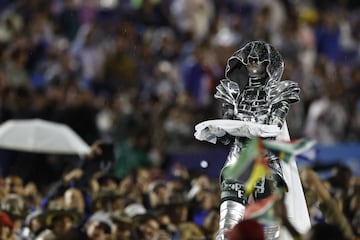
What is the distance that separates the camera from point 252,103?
44.9 ft

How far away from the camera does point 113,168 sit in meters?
19.6

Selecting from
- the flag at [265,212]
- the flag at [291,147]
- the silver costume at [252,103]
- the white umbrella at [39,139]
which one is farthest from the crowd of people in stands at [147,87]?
the flag at [265,212]

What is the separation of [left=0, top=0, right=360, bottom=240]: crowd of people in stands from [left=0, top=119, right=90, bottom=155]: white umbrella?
0.20 m

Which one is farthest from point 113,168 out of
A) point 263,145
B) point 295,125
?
point 263,145

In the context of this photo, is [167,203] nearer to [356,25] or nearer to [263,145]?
[263,145]

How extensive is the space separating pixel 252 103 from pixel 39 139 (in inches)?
306

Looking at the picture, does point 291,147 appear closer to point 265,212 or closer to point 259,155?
point 259,155

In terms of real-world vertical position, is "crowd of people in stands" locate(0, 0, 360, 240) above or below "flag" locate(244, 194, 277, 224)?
below

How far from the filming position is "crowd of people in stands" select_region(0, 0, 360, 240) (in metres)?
17.9

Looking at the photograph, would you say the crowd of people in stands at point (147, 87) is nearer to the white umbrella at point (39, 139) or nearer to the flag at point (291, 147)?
the white umbrella at point (39, 139)

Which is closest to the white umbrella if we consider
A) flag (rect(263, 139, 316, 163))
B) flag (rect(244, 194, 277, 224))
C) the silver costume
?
the silver costume

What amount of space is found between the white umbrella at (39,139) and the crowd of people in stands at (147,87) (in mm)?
204

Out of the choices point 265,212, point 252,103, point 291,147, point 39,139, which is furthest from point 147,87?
point 265,212

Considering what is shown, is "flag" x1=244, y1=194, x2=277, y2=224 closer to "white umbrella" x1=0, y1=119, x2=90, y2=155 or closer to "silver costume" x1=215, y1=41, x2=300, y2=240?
"silver costume" x1=215, y1=41, x2=300, y2=240
